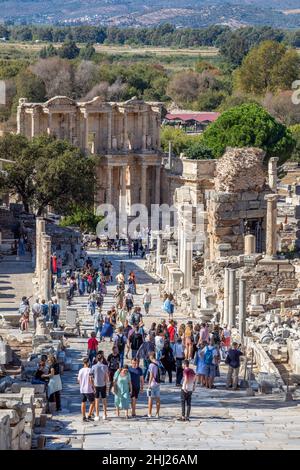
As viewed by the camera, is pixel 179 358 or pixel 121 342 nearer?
pixel 179 358

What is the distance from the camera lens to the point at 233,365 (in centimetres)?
2819

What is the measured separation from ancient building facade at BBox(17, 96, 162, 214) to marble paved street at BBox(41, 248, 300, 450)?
168 ft

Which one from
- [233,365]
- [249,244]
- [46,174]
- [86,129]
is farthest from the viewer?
[86,129]

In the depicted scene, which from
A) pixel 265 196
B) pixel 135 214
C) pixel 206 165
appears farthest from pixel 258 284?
pixel 135 214

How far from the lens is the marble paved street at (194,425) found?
22.6 metres

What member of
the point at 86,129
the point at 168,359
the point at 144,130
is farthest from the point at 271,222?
the point at 144,130

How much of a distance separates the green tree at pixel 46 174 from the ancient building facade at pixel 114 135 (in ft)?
41.9

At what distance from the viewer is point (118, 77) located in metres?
123

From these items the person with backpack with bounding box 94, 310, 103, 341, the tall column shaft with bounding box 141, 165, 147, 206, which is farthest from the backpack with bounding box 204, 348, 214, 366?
the tall column shaft with bounding box 141, 165, 147, 206

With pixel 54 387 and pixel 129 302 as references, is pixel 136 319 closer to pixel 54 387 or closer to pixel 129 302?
pixel 129 302

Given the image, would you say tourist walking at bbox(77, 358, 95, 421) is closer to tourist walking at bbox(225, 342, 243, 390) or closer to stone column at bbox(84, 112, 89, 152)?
tourist walking at bbox(225, 342, 243, 390)

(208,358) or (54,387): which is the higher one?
(208,358)

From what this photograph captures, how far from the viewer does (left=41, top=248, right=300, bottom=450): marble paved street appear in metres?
22.6

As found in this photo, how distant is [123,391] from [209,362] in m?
3.61
